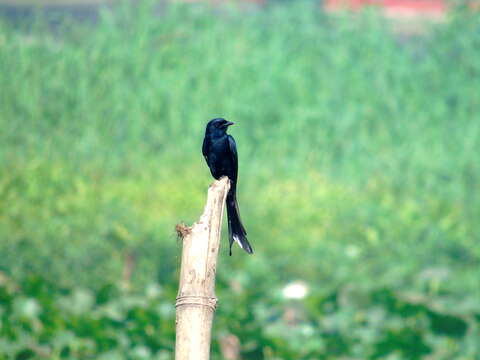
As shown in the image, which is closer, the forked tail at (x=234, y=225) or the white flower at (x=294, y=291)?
the forked tail at (x=234, y=225)

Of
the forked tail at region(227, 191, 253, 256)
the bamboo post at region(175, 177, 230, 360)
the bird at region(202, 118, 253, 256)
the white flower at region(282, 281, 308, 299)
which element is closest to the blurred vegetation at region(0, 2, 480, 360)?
the white flower at region(282, 281, 308, 299)

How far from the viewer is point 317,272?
930 cm

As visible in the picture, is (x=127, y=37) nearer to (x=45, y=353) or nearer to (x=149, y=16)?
(x=149, y=16)

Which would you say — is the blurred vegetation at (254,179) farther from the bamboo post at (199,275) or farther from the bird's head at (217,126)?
the bamboo post at (199,275)

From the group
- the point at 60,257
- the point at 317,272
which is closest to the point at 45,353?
the point at 60,257

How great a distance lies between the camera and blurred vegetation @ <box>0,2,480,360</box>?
7.58 metres

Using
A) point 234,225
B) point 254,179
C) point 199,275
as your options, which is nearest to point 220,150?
point 234,225

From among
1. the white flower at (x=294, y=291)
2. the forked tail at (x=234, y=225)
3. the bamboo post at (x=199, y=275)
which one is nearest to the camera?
the bamboo post at (x=199, y=275)

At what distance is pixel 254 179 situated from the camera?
33.9 ft

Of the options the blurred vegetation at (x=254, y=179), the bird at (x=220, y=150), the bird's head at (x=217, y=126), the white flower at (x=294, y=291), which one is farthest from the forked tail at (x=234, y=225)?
the white flower at (x=294, y=291)

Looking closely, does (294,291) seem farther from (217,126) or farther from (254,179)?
(217,126)

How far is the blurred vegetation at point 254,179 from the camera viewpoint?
7582 millimetres

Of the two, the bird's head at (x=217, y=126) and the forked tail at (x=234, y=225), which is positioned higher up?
the bird's head at (x=217, y=126)

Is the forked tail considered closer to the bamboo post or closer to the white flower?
the bamboo post
